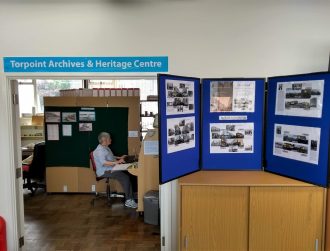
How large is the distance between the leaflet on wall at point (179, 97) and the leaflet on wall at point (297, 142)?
0.90 m

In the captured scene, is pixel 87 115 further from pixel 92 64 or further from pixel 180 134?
pixel 180 134

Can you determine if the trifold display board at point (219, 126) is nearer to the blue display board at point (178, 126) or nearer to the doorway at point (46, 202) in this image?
the blue display board at point (178, 126)

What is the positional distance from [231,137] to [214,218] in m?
0.86

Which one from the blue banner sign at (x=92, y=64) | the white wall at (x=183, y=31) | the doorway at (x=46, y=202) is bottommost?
the doorway at (x=46, y=202)

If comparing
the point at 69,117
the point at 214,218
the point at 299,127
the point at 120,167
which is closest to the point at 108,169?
the point at 120,167

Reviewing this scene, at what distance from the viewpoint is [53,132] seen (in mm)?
6219

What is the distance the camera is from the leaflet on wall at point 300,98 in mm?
2713

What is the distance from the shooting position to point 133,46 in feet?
10.5

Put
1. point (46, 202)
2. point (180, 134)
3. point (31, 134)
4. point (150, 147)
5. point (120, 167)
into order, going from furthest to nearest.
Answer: point (31, 134), point (46, 202), point (120, 167), point (150, 147), point (180, 134)

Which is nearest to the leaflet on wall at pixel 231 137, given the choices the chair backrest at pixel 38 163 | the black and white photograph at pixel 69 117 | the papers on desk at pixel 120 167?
the papers on desk at pixel 120 167

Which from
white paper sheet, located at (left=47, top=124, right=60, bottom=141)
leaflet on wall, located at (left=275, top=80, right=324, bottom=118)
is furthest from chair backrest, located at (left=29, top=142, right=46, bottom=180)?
leaflet on wall, located at (left=275, top=80, right=324, bottom=118)

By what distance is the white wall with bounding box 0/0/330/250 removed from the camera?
3.17 m

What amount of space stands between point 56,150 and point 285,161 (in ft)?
15.6

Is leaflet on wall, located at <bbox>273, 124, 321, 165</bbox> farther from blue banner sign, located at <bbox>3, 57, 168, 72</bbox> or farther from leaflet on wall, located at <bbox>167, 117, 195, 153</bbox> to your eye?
blue banner sign, located at <bbox>3, 57, 168, 72</bbox>
